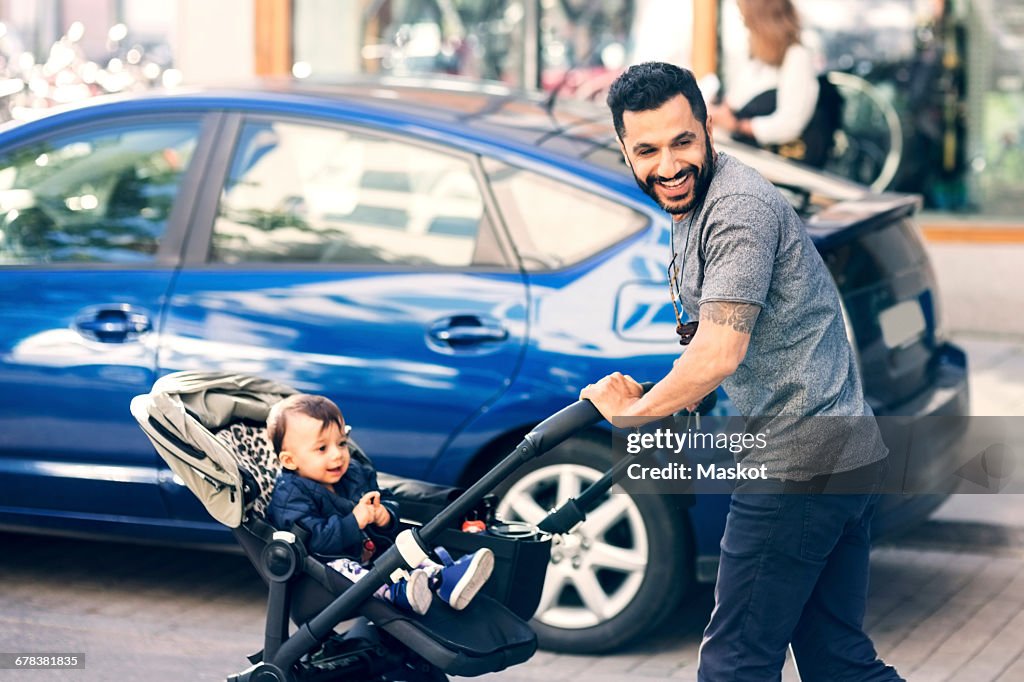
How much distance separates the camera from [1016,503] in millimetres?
6555

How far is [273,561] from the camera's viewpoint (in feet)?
12.1

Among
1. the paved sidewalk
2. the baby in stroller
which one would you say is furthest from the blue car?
the baby in stroller

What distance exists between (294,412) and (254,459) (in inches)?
9.0

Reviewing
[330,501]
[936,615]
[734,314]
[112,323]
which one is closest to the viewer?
[734,314]

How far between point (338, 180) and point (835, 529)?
94.8 inches

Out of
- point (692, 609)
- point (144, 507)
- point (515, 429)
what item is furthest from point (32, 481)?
point (692, 609)

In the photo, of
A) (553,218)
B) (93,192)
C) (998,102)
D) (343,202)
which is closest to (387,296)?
(343,202)

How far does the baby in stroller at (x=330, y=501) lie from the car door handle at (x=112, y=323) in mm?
1376

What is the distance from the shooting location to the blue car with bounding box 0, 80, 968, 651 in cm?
484

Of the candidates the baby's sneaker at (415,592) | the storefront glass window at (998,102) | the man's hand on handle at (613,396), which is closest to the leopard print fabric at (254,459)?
the baby's sneaker at (415,592)

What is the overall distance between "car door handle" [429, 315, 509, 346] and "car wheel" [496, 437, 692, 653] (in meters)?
0.39

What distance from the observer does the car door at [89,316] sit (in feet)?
16.9

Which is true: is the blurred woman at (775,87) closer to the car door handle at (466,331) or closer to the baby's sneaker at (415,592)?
the car door handle at (466,331)

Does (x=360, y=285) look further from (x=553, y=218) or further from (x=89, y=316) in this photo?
(x=89, y=316)
